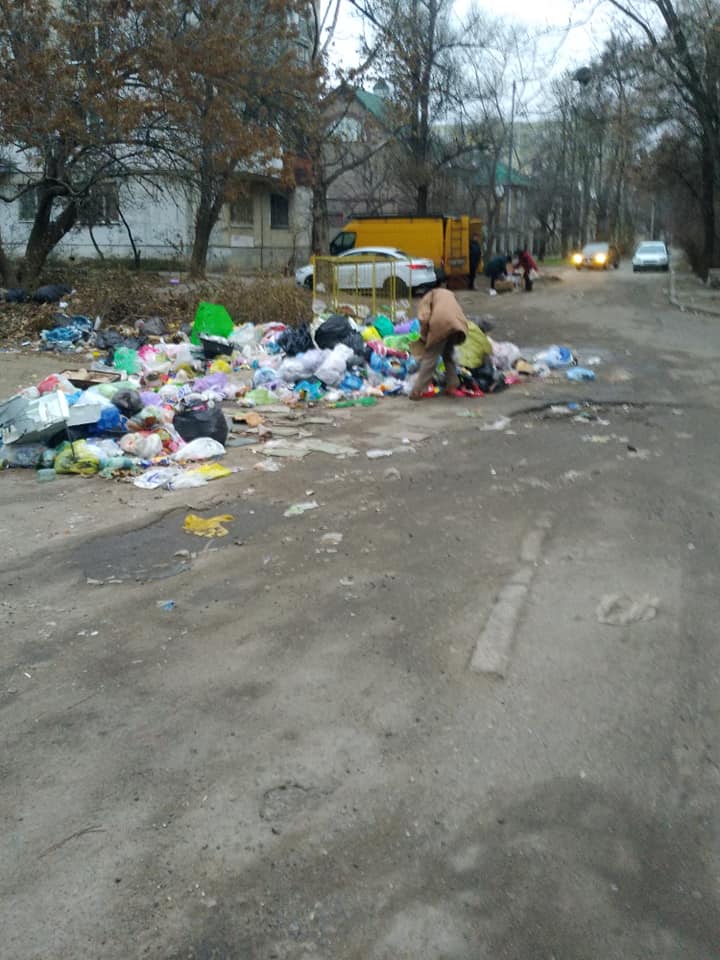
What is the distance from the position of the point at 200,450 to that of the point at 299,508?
6.02ft

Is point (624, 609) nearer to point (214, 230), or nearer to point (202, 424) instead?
point (202, 424)

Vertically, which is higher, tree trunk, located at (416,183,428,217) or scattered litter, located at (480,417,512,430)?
tree trunk, located at (416,183,428,217)

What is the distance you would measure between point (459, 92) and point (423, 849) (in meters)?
35.0

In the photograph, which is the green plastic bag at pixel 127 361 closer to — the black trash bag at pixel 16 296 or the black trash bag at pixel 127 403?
the black trash bag at pixel 127 403

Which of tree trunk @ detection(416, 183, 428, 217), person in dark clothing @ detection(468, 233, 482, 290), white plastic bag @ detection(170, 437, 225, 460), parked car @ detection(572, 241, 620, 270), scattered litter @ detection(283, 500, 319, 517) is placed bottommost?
scattered litter @ detection(283, 500, 319, 517)

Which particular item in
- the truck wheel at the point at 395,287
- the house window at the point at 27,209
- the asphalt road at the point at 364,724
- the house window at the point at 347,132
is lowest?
the asphalt road at the point at 364,724

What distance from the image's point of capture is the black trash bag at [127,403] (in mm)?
8406

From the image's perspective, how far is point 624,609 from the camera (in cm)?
448

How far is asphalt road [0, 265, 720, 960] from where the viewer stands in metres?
2.47

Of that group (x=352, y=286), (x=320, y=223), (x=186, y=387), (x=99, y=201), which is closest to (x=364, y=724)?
(x=186, y=387)

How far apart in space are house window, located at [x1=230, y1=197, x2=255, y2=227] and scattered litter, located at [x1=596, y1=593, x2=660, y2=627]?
32.1 metres

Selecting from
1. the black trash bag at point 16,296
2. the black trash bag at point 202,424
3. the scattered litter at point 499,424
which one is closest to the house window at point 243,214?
the black trash bag at point 16,296

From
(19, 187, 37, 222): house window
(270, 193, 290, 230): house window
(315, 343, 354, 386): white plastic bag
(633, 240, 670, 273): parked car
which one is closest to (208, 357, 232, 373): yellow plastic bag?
(315, 343, 354, 386): white plastic bag

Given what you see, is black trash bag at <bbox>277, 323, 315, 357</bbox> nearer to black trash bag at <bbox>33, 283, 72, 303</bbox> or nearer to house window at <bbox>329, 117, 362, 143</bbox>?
black trash bag at <bbox>33, 283, 72, 303</bbox>
